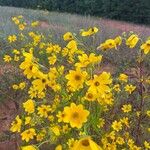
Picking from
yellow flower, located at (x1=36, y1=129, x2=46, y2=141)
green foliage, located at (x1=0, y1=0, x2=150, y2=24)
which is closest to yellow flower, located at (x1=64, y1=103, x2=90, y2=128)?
yellow flower, located at (x1=36, y1=129, x2=46, y2=141)

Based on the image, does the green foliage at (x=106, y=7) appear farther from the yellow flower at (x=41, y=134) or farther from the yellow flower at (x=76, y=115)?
the yellow flower at (x=76, y=115)

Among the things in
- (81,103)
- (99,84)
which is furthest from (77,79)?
(81,103)

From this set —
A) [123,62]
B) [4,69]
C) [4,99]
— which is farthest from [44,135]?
[123,62]

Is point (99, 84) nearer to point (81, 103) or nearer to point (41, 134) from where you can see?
point (81, 103)

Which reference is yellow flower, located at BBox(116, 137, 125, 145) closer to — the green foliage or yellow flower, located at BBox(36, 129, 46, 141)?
yellow flower, located at BBox(36, 129, 46, 141)

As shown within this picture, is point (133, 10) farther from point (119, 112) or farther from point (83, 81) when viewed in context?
point (83, 81)

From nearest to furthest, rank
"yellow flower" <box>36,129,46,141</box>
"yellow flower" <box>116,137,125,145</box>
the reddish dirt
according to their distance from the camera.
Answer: "yellow flower" <box>36,129,46,141</box> < "yellow flower" <box>116,137,125,145</box> < the reddish dirt

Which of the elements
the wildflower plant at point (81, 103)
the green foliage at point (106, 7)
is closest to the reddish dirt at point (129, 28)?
the green foliage at point (106, 7)

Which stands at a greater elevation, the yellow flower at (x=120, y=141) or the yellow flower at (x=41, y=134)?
the yellow flower at (x=41, y=134)

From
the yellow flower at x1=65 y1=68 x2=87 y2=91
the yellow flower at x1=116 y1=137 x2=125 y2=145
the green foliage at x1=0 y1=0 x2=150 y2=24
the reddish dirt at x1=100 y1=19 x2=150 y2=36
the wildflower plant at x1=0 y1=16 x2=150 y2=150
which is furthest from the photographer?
the green foliage at x1=0 y1=0 x2=150 y2=24
